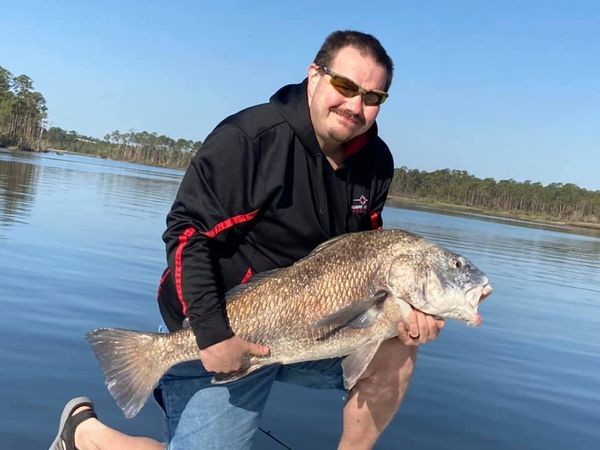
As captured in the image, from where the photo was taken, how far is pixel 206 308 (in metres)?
3.55

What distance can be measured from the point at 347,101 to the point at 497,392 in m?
4.52

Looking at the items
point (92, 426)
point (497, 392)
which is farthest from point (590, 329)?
point (92, 426)

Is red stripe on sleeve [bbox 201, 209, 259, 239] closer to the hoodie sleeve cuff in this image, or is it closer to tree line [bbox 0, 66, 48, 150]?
the hoodie sleeve cuff

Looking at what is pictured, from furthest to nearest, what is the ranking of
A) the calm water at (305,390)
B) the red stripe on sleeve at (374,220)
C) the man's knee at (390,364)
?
the calm water at (305,390) < the red stripe on sleeve at (374,220) < the man's knee at (390,364)

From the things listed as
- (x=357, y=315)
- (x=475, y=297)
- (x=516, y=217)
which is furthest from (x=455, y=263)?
(x=516, y=217)

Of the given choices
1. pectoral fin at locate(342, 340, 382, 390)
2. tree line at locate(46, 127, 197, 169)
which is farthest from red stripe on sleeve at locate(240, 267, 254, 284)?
tree line at locate(46, 127, 197, 169)

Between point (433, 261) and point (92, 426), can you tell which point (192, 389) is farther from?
point (433, 261)

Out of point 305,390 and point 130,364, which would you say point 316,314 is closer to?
point 130,364

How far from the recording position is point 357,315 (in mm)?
3662

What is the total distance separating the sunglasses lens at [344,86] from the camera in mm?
3770

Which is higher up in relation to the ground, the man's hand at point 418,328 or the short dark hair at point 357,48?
the short dark hair at point 357,48

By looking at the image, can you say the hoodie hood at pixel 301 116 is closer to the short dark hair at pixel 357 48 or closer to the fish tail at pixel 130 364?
the short dark hair at pixel 357 48

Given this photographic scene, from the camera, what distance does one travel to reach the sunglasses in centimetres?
377

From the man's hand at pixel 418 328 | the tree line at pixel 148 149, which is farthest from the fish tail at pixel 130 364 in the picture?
the tree line at pixel 148 149
